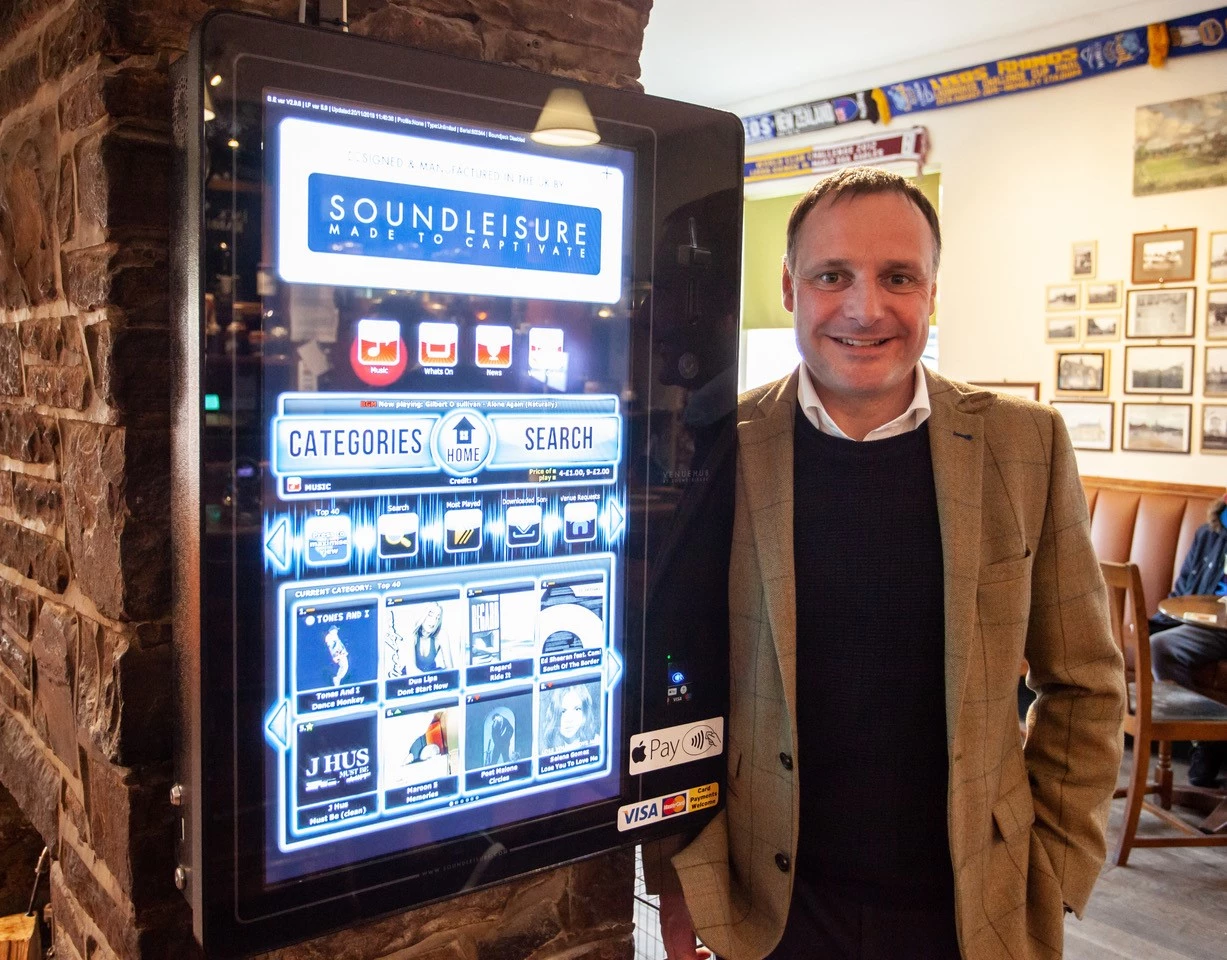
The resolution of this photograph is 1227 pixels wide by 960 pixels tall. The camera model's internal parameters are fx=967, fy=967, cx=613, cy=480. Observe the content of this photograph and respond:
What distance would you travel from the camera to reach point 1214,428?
498 centimetres

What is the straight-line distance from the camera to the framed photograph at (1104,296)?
17.4 feet

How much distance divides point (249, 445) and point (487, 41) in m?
0.63

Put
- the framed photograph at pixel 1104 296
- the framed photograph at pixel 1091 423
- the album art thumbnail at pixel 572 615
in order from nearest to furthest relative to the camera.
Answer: the album art thumbnail at pixel 572 615
the framed photograph at pixel 1104 296
the framed photograph at pixel 1091 423

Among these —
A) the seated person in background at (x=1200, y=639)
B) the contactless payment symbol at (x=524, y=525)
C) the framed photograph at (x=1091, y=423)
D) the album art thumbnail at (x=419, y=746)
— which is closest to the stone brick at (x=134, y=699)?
the album art thumbnail at (x=419, y=746)

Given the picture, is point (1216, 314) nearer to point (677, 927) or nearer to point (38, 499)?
point (677, 927)

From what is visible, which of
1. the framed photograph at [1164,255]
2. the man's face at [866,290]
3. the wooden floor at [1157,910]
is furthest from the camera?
the framed photograph at [1164,255]

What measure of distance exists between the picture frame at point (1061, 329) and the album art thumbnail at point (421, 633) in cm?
542

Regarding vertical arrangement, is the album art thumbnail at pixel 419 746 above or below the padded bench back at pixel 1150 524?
above

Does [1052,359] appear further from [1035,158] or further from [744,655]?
[744,655]

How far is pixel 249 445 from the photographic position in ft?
2.62

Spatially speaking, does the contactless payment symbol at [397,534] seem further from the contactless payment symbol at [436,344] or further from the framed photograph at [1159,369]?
the framed photograph at [1159,369]

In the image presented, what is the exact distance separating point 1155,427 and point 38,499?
5436mm

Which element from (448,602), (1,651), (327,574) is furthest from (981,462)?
(1,651)

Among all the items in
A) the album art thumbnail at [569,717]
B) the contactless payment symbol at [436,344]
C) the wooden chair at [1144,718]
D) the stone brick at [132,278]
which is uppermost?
the stone brick at [132,278]
